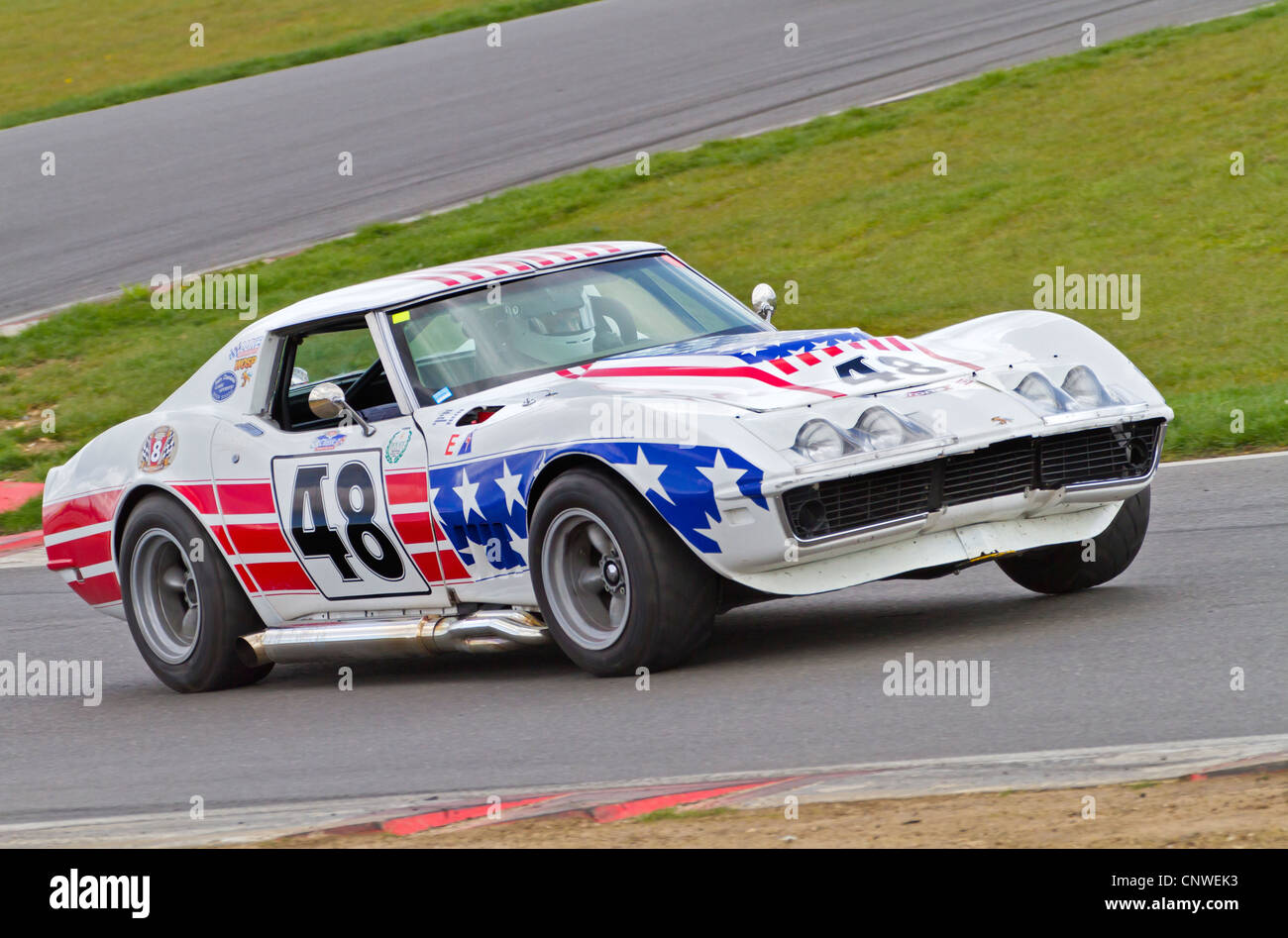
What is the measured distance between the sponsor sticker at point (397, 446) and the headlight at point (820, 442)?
163cm

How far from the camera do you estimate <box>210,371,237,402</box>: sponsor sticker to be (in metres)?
7.80

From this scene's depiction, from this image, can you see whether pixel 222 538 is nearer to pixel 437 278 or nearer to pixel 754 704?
pixel 437 278

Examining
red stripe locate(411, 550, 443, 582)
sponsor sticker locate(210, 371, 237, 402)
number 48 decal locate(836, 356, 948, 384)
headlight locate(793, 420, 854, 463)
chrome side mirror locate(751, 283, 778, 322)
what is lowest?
red stripe locate(411, 550, 443, 582)

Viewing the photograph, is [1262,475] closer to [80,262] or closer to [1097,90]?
[1097,90]

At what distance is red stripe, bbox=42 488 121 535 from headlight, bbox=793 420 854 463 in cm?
336

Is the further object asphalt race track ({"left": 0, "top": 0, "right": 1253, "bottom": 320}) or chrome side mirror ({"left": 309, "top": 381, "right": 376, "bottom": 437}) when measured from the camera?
asphalt race track ({"left": 0, "top": 0, "right": 1253, "bottom": 320})

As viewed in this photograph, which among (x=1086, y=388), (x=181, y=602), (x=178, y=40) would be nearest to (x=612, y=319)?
(x=1086, y=388)

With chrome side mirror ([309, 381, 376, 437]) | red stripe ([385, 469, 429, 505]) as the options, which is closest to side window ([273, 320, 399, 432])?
chrome side mirror ([309, 381, 376, 437])

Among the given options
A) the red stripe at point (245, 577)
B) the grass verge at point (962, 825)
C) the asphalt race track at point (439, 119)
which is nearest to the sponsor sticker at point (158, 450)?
the red stripe at point (245, 577)

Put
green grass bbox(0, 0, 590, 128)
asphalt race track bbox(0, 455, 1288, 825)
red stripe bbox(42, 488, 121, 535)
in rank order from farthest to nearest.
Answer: green grass bbox(0, 0, 590, 128) < red stripe bbox(42, 488, 121, 535) < asphalt race track bbox(0, 455, 1288, 825)

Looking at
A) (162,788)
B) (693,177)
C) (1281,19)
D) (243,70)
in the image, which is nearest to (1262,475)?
(162,788)

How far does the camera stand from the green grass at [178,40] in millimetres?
27344

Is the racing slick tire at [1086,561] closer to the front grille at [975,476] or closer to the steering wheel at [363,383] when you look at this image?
the front grille at [975,476]

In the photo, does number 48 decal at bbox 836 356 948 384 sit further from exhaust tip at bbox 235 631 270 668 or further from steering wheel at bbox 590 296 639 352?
exhaust tip at bbox 235 631 270 668
